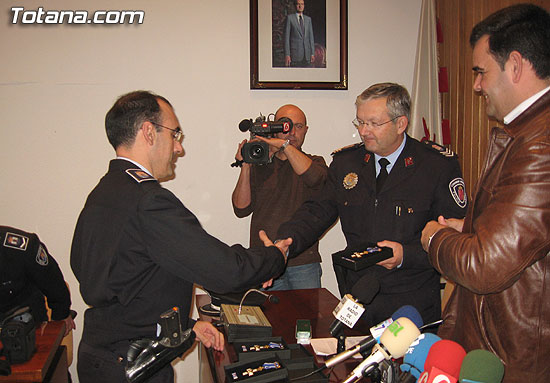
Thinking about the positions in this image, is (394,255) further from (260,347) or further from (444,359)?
(444,359)

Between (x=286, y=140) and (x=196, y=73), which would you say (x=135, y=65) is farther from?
(x=286, y=140)

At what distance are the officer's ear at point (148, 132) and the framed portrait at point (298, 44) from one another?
197cm

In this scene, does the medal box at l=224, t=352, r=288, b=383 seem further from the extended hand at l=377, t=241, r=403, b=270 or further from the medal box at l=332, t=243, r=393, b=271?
the extended hand at l=377, t=241, r=403, b=270

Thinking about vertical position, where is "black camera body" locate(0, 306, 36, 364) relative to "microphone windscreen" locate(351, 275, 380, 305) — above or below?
below

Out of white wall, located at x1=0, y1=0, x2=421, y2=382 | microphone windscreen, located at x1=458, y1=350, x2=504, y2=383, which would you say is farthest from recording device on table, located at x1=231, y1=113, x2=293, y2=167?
microphone windscreen, located at x1=458, y1=350, x2=504, y2=383

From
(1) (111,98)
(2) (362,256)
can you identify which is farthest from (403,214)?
(1) (111,98)

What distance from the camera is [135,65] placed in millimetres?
3580

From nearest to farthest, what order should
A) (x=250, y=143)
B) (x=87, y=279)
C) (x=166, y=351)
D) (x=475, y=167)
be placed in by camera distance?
(x=166, y=351) → (x=87, y=279) → (x=250, y=143) → (x=475, y=167)

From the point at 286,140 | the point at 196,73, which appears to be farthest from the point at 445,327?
the point at 196,73

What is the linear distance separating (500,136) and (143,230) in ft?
4.11

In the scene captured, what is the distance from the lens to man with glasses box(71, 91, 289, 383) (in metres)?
1.61

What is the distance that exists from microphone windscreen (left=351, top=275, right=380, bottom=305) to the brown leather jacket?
0.71ft

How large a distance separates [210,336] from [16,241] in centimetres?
138

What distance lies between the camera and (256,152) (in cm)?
306
